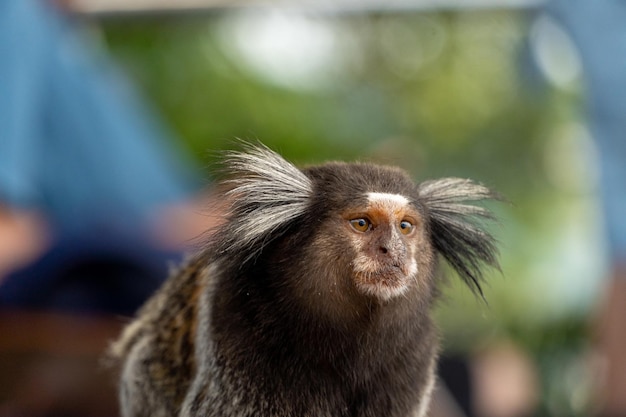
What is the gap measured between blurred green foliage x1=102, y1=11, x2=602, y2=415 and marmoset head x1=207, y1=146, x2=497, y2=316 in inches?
216

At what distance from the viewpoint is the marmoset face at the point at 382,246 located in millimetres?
2012

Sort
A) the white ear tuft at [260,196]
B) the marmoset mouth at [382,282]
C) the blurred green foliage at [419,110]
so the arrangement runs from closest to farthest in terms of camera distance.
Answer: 1. the marmoset mouth at [382,282]
2. the white ear tuft at [260,196]
3. the blurred green foliage at [419,110]

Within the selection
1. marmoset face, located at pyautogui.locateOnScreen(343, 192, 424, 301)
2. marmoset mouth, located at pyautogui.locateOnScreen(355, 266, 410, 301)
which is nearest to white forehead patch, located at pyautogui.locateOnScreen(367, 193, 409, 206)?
marmoset face, located at pyautogui.locateOnScreen(343, 192, 424, 301)

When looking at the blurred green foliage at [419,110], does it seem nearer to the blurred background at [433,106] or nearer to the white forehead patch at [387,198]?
the blurred background at [433,106]

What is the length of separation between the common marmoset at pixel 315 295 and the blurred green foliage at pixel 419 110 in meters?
5.46

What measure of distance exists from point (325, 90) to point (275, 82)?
662 mm

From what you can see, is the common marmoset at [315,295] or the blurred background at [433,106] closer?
the common marmoset at [315,295]

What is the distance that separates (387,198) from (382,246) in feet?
0.42

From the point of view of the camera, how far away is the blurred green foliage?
8.24 metres

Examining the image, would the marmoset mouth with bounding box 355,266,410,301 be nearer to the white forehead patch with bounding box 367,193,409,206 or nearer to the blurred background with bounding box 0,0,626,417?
the white forehead patch with bounding box 367,193,409,206

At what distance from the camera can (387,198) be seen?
206cm

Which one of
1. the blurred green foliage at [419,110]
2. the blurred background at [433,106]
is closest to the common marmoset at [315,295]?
the blurred background at [433,106]

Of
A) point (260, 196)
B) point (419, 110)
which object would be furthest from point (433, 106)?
point (260, 196)

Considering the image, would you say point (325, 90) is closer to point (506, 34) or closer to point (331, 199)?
point (506, 34)
